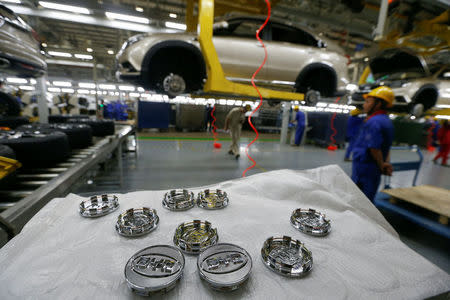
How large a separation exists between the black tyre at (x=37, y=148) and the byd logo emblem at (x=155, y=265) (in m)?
1.28

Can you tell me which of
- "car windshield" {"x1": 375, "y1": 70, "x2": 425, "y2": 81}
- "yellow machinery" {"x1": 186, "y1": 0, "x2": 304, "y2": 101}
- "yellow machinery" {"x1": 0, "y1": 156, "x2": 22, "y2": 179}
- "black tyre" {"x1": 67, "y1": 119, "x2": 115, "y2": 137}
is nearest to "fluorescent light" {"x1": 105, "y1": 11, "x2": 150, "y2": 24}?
"black tyre" {"x1": 67, "y1": 119, "x2": 115, "y2": 137}

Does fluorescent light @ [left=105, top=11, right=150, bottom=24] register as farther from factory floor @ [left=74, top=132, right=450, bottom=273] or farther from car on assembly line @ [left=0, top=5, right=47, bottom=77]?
factory floor @ [left=74, top=132, right=450, bottom=273]

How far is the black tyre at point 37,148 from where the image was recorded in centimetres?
118

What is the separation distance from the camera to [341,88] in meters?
3.46

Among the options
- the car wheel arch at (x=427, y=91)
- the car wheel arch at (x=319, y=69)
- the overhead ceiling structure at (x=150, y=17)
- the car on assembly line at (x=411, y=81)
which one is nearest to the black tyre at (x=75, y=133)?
the overhead ceiling structure at (x=150, y=17)

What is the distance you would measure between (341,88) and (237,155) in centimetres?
268

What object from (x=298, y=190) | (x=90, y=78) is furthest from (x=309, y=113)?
(x=90, y=78)

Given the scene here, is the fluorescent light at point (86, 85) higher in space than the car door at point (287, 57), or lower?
higher

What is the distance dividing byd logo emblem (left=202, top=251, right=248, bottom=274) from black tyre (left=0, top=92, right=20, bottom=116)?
4332 millimetres

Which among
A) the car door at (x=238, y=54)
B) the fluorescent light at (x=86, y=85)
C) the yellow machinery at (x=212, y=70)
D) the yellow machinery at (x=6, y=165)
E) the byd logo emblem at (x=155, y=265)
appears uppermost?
the fluorescent light at (x=86, y=85)

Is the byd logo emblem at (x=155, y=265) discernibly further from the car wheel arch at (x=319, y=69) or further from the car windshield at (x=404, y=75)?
the car windshield at (x=404, y=75)

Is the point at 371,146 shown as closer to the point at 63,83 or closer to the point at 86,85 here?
the point at 63,83

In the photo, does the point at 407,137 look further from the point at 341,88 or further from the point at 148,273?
the point at 148,273

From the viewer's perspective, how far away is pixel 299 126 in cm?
771
